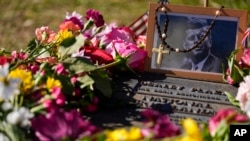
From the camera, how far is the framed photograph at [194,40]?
1.61 meters

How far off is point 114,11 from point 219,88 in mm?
3335

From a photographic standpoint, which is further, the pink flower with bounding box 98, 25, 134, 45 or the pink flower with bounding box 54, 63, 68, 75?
the pink flower with bounding box 98, 25, 134, 45

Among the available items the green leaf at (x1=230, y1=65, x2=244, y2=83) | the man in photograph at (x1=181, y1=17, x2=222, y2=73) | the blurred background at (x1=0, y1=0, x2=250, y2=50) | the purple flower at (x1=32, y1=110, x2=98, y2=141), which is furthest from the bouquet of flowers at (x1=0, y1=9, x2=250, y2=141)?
the blurred background at (x1=0, y1=0, x2=250, y2=50)

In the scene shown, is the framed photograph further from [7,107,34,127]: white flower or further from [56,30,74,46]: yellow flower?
[7,107,34,127]: white flower

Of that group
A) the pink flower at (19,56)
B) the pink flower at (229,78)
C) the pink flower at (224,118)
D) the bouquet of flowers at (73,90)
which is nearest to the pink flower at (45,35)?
the bouquet of flowers at (73,90)

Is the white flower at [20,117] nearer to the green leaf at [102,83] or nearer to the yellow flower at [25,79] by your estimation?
the yellow flower at [25,79]

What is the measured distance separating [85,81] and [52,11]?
11.9ft

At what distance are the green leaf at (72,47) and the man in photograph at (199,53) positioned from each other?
383 millimetres

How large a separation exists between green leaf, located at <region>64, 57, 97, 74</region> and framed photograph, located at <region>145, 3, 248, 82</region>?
1.04 feet

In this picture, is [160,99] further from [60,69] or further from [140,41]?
[140,41]

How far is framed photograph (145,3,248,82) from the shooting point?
63.4 inches

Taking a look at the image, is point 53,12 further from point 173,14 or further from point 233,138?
point 233,138

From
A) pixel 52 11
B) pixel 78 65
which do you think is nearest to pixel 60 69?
pixel 78 65

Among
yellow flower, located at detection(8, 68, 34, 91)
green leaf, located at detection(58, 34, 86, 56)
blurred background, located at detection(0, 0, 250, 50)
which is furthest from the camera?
blurred background, located at detection(0, 0, 250, 50)
